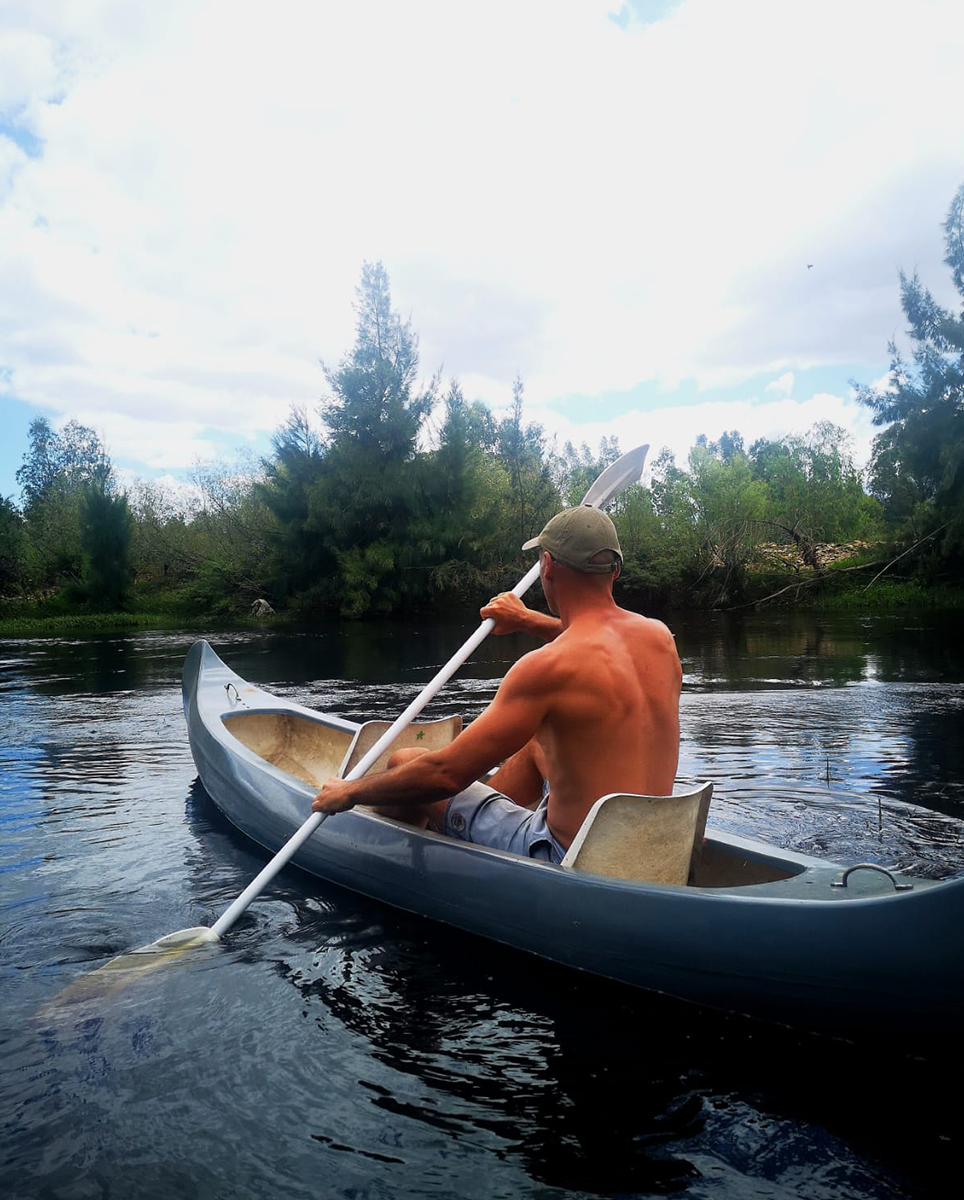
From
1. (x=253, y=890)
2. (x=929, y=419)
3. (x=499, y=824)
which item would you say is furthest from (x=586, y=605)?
(x=929, y=419)

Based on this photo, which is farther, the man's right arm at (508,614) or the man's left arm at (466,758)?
the man's right arm at (508,614)

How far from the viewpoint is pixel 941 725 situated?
24.8ft

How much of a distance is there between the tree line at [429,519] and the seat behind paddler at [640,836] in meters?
21.3

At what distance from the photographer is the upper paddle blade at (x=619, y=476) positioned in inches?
178

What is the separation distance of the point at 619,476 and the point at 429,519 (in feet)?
84.4

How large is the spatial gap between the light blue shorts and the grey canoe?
11 cm

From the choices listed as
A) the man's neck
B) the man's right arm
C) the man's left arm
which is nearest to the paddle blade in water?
the man's left arm

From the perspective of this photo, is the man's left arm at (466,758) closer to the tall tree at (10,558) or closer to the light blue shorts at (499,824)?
the light blue shorts at (499,824)

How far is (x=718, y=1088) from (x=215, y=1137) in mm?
1350

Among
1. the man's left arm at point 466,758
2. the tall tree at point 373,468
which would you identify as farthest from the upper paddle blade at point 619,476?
the tall tree at point 373,468

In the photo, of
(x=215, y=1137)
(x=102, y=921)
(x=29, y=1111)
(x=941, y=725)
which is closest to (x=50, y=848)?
(x=102, y=921)

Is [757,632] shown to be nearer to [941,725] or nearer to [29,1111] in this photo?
[941,725]

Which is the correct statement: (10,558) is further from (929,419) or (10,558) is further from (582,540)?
(582,540)

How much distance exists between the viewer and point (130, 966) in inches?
131
